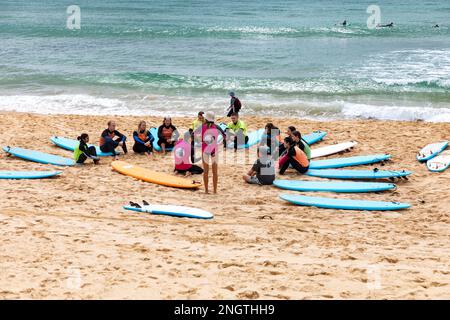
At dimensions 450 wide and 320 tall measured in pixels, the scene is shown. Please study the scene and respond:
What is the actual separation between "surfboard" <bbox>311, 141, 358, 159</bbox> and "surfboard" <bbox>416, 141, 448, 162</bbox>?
4.89ft

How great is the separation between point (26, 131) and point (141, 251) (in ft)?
28.7

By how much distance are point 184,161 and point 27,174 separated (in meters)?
2.94

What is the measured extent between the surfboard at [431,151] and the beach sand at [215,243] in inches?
11.3

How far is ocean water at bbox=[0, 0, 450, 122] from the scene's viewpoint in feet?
63.9

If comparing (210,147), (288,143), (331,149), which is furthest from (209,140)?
(331,149)

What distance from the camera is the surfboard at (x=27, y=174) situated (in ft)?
33.4

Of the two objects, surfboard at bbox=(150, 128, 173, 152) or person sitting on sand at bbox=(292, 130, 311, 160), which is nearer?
person sitting on sand at bbox=(292, 130, 311, 160)

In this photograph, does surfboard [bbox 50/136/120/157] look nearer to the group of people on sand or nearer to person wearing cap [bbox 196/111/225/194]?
the group of people on sand

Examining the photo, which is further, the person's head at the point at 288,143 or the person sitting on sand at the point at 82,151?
the person sitting on sand at the point at 82,151

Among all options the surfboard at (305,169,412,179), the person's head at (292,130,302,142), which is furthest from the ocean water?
the surfboard at (305,169,412,179)

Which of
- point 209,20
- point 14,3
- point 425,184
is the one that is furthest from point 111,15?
point 425,184

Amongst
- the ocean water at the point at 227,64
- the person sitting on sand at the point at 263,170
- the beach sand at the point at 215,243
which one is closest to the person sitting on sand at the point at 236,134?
the beach sand at the point at 215,243

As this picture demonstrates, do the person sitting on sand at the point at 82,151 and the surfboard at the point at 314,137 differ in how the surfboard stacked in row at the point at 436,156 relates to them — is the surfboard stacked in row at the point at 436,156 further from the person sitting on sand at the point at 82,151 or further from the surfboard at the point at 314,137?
the person sitting on sand at the point at 82,151

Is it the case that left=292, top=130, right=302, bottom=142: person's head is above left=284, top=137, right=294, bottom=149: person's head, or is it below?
above
